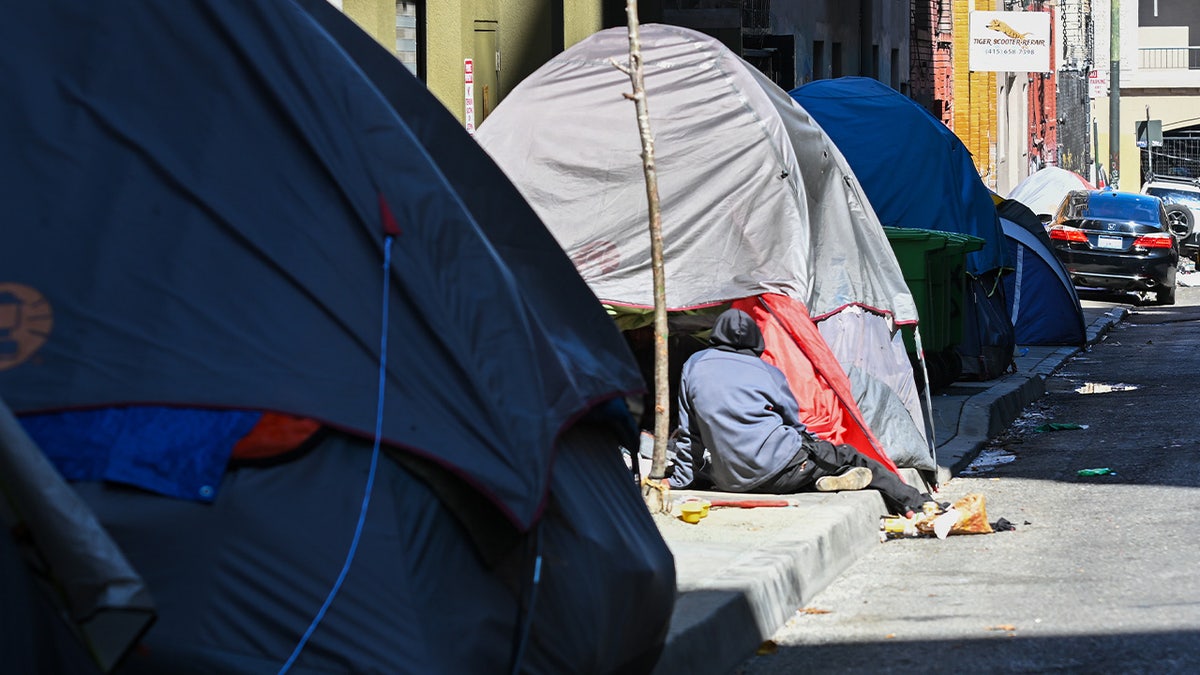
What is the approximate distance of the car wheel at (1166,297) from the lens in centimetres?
2727

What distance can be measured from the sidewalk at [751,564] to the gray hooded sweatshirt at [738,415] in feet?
0.51

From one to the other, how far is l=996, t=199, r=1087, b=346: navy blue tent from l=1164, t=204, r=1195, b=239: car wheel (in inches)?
626

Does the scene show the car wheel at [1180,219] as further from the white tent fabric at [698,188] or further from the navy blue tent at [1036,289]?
the white tent fabric at [698,188]

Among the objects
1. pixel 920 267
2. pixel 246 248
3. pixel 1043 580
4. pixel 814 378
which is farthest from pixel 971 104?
pixel 246 248

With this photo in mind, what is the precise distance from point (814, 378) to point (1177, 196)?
30488 mm

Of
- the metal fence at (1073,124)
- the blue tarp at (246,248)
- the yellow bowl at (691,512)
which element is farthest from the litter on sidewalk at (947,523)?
the metal fence at (1073,124)

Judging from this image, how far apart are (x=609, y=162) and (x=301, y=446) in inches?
263

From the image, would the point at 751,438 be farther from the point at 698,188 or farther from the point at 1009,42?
the point at 1009,42

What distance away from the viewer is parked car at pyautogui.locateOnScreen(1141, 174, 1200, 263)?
3566 centimetres

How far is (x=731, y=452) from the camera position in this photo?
9.16m

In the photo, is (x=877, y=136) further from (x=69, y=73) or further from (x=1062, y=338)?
(x=69, y=73)

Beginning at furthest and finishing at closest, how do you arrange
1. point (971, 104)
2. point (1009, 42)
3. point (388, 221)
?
1. point (971, 104)
2. point (1009, 42)
3. point (388, 221)

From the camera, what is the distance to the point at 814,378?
982 centimetres

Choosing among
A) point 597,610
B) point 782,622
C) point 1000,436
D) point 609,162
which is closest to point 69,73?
point 597,610
